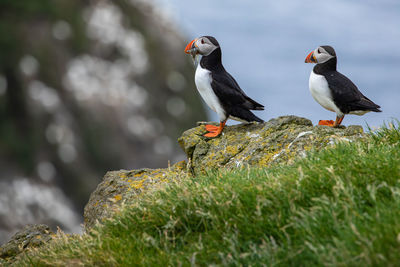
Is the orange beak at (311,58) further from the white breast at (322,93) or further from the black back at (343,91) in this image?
the white breast at (322,93)

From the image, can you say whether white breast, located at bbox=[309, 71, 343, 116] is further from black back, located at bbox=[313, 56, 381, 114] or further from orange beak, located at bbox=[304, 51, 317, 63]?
orange beak, located at bbox=[304, 51, 317, 63]

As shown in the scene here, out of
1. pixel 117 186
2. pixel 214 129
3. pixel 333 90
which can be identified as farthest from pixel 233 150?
pixel 333 90

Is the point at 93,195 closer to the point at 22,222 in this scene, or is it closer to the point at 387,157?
the point at 387,157

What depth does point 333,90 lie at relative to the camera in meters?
10.1

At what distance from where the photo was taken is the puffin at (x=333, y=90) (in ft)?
33.3

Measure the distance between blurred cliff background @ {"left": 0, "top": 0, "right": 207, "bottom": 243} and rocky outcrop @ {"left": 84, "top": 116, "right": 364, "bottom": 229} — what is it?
32788 millimetres

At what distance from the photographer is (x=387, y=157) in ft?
20.6

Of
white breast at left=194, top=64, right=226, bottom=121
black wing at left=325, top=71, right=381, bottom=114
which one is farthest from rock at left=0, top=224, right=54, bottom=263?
black wing at left=325, top=71, right=381, bottom=114

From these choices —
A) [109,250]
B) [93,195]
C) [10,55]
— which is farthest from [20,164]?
[109,250]

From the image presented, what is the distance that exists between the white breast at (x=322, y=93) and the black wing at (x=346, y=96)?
0.08m

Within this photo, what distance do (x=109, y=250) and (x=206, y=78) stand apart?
16.9 feet

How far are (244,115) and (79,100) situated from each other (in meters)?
40.5

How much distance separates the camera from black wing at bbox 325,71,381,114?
10.1m

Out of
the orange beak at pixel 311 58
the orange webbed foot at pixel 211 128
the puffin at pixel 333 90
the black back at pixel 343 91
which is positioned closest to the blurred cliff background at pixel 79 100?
the orange webbed foot at pixel 211 128
